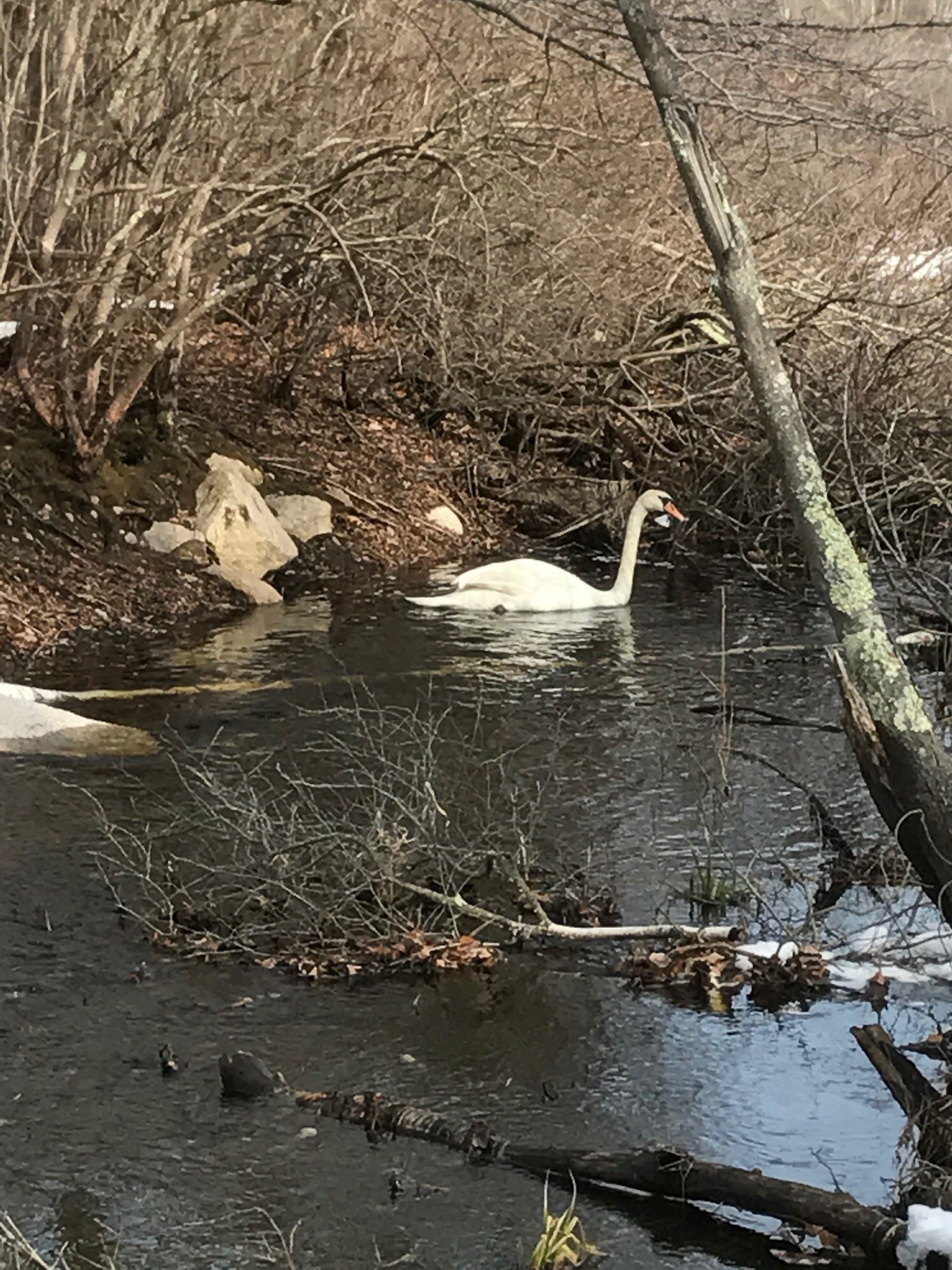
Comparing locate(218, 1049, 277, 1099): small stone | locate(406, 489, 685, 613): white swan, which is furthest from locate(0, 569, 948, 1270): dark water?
locate(406, 489, 685, 613): white swan

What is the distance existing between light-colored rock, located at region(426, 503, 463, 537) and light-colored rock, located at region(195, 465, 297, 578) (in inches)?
88.9

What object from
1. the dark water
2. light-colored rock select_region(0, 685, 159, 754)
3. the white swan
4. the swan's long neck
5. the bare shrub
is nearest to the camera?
the dark water

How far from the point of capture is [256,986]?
20.2 ft

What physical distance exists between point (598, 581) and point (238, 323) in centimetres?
525

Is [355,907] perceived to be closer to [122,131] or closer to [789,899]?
[789,899]

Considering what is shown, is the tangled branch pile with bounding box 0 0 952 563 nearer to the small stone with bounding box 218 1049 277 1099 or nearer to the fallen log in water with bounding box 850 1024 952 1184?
the fallen log in water with bounding box 850 1024 952 1184

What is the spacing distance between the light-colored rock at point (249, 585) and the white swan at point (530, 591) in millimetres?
1202

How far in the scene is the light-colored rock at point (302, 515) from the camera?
15906mm

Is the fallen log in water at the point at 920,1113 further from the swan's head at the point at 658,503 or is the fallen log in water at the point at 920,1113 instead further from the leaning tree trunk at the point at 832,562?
the swan's head at the point at 658,503

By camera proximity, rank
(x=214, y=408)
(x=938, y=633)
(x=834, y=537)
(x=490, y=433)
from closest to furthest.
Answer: (x=834, y=537)
(x=938, y=633)
(x=214, y=408)
(x=490, y=433)

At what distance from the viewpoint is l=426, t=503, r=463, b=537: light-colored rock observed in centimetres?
1733

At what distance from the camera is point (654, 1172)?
465 cm

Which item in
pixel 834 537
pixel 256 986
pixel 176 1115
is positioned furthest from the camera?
pixel 256 986

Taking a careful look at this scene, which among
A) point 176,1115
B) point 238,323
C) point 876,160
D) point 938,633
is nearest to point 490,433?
point 238,323
